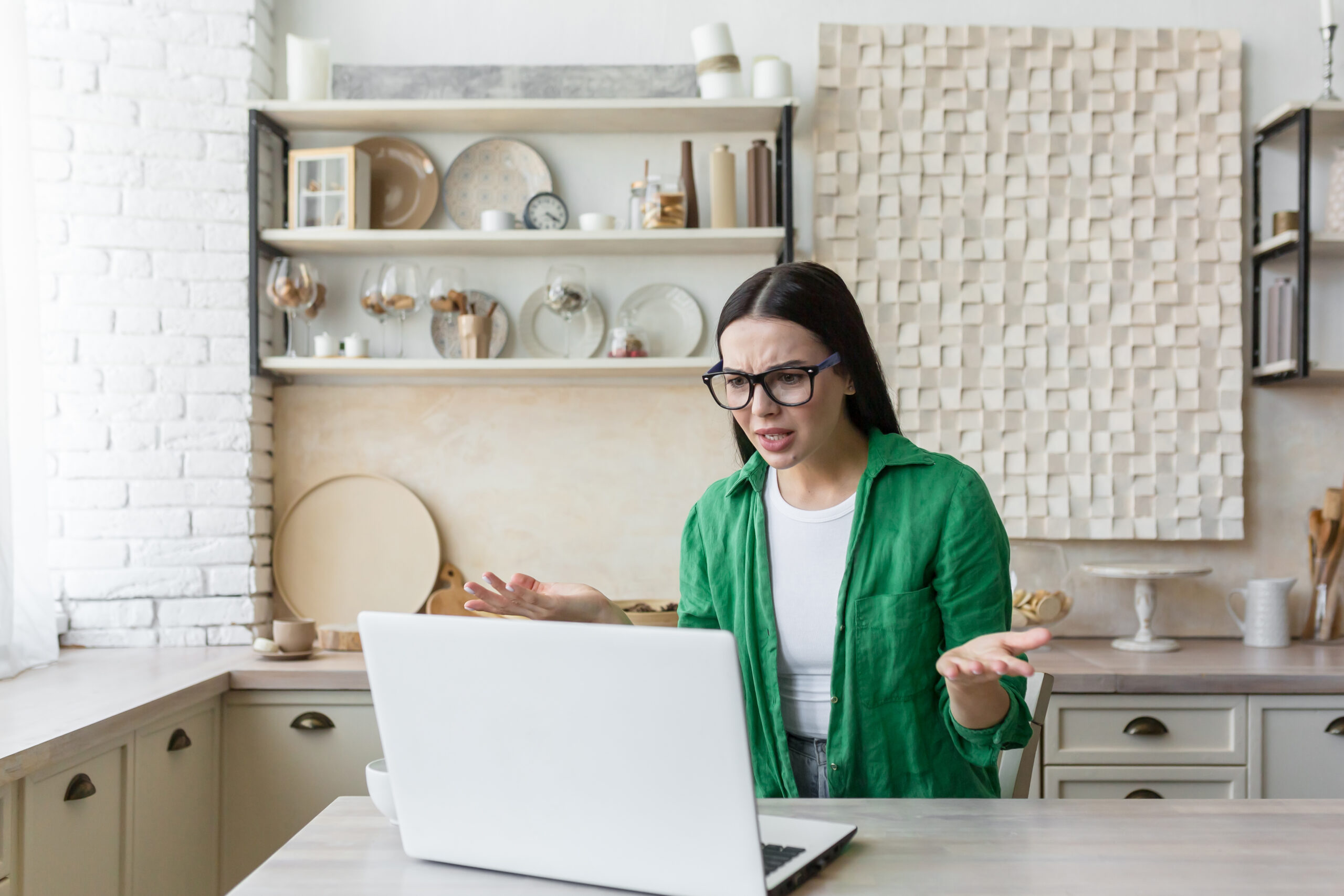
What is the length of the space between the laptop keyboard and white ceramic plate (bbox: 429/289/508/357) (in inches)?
78.2

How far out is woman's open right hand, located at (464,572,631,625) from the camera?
1127mm

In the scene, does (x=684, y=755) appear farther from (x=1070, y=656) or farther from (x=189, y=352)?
(x=189, y=352)

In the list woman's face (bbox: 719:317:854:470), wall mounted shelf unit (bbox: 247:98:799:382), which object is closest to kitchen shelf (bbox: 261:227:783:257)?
wall mounted shelf unit (bbox: 247:98:799:382)

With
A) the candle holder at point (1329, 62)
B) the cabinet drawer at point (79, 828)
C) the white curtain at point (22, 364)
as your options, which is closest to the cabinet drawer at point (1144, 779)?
the candle holder at point (1329, 62)

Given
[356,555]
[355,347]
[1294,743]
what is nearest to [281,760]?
[356,555]

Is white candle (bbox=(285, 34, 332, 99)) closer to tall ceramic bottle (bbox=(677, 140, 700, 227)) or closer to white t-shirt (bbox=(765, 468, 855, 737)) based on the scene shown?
tall ceramic bottle (bbox=(677, 140, 700, 227))

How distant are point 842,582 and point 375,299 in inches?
67.2

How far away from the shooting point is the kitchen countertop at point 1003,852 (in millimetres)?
918

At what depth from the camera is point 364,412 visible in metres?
2.81

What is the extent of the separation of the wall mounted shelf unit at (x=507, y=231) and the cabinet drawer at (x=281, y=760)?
847 mm

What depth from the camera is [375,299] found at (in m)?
2.63

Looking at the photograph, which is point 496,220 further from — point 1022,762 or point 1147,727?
point 1147,727

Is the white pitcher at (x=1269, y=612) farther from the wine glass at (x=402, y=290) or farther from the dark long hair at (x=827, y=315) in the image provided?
the wine glass at (x=402, y=290)

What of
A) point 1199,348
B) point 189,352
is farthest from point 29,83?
point 1199,348
